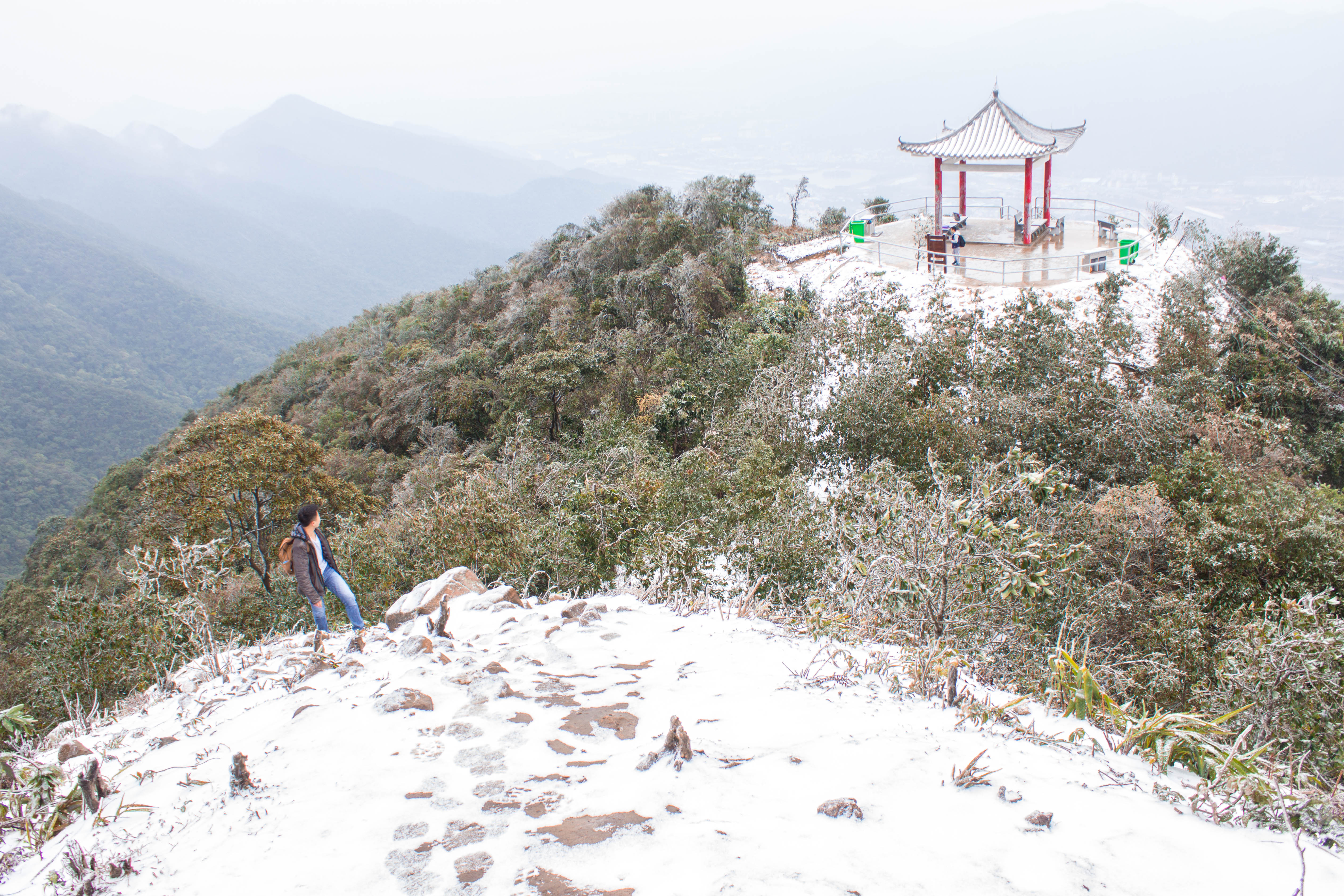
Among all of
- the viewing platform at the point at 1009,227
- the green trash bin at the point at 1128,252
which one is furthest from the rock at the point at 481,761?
the green trash bin at the point at 1128,252

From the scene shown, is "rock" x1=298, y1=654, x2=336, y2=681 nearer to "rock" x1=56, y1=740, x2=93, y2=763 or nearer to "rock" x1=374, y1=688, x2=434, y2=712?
"rock" x1=374, y1=688, x2=434, y2=712

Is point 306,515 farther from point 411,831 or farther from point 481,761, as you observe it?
point 411,831

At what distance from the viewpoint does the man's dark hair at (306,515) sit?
21.4 feet

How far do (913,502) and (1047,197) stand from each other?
1811 centimetres

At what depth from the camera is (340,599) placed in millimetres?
6676

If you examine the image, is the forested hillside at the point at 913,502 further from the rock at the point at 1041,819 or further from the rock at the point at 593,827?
the rock at the point at 593,827

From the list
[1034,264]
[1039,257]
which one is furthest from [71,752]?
[1034,264]

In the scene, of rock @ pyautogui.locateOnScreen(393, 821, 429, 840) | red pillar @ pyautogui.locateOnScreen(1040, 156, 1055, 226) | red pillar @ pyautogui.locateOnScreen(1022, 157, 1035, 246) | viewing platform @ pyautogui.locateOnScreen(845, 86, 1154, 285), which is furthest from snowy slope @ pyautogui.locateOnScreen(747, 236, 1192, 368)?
rock @ pyautogui.locateOnScreen(393, 821, 429, 840)

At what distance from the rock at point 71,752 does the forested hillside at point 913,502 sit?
153cm

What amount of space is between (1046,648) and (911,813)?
4385 mm

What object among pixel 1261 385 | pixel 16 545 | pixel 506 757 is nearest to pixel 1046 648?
pixel 506 757

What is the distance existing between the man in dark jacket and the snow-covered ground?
1.38 m

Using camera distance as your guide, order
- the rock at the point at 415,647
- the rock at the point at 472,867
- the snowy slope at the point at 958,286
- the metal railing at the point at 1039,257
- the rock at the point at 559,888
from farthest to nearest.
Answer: the metal railing at the point at 1039,257 < the snowy slope at the point at 958,286 < the rock at the point at 415,647 < the rock at the point at 472,867 < the rock at the point at 559,888

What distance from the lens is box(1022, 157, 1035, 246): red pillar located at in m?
18.3
